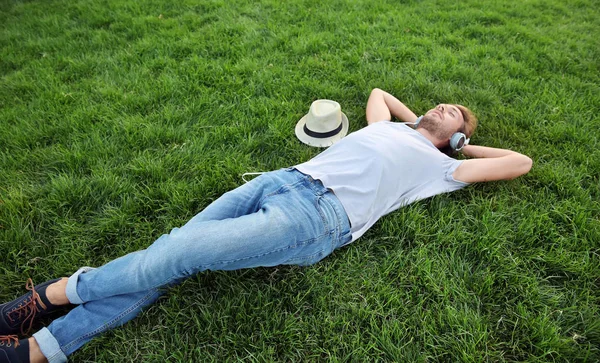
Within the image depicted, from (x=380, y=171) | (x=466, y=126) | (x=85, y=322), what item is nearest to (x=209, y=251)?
(x=85, y=322)

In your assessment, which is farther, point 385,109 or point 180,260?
point 385,109

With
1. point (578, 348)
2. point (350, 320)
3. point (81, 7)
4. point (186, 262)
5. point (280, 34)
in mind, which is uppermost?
point (81, 7)

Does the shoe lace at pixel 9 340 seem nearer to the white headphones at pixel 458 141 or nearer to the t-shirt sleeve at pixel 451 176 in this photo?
the t-shirt sleeve at pixel 451 176

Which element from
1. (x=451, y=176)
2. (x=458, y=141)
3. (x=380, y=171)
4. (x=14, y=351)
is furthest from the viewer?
(x=458, y=141)

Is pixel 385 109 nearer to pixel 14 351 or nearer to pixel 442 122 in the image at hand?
pixel 442 122

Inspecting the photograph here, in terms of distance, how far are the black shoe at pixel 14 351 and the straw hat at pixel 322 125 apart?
2.64 m

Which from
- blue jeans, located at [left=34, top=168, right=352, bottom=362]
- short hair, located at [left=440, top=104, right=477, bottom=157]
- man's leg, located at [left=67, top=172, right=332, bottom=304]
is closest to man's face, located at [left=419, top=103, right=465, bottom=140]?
short hair, located at [left=440, top=104, right=477, bottom=157]

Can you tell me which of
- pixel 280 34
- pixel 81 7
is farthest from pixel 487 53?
pixel 81 7

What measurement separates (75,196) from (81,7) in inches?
182

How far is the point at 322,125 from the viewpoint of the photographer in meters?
3.51

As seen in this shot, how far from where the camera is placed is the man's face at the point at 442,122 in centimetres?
325

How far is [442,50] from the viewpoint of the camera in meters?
5.00

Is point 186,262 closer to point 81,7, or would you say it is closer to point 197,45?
point 197,45

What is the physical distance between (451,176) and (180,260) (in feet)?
7.34
